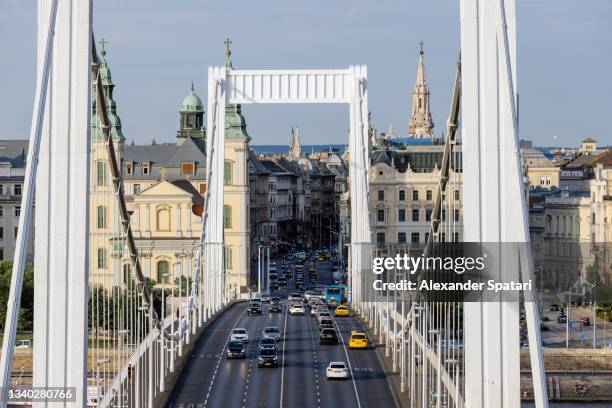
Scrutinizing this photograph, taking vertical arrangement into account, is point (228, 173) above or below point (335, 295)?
above

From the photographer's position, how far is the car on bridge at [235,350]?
5916 cm

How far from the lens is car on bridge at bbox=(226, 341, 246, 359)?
59.2 m

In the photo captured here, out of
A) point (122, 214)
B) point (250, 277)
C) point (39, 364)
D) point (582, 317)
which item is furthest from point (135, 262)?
point (250, 277)

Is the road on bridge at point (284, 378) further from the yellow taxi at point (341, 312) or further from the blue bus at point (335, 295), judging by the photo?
the blue bus at point (335, 295)

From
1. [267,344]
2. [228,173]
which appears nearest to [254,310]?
[267,344]

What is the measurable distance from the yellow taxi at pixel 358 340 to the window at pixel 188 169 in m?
72.1

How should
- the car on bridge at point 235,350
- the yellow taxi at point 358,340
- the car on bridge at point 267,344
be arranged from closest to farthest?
the car on bridge at point 235,350 → the car on bridge at point 267,344 → the yellow taxi at point 358,340

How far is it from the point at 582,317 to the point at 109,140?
208 feet

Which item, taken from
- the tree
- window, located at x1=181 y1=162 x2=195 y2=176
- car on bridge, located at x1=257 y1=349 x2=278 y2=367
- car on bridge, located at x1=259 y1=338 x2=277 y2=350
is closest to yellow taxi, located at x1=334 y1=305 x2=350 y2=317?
car on bridge, located at x1=259 y1=338 x2=277 y2=350

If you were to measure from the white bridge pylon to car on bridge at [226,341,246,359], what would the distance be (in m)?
14.2

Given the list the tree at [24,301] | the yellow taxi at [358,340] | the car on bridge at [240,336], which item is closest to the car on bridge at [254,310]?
the tree at [24,301]

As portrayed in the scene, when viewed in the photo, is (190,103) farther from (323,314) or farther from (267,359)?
(267,359)

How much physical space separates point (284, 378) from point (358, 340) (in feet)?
26.3

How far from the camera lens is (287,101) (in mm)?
74062
